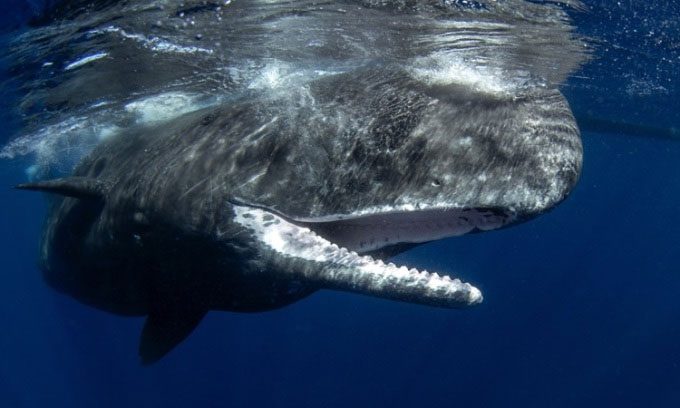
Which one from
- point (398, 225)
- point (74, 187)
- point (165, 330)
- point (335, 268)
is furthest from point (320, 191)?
point (74, 187)

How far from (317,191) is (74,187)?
13.1ft

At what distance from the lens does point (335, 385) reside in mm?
38219

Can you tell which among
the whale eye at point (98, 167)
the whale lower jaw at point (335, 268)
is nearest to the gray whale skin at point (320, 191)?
the whale lower jaw at point (335, 268)

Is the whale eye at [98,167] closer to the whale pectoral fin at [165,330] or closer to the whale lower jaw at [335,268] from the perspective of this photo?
the whale pectoral fin at [165,330]

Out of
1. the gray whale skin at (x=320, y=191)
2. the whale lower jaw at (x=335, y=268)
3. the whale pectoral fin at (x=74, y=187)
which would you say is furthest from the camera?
the whale pectoral fin at (x=74, y=187)

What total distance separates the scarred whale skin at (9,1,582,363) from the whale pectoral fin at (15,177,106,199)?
0.02 meters

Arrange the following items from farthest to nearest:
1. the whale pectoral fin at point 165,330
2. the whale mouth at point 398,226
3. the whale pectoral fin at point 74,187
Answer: the whale pectoral fin at point 74,187 → the whale pectoral fin at point 165,330 → the whale mouth at point 398,226

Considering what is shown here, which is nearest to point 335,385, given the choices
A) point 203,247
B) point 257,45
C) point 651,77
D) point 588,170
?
point 651,77

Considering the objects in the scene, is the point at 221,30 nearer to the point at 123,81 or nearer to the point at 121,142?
the point at 121,142

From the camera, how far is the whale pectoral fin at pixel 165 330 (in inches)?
269

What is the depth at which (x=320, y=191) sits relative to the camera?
17.0 ft

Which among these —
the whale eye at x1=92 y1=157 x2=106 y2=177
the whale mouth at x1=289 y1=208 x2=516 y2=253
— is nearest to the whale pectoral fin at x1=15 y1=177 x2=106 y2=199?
the whale eye at x1=92 y1=157 x2=106 y2=177

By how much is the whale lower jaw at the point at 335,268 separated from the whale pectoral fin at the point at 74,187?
2.96 metres

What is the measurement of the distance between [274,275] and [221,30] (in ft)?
21.4
